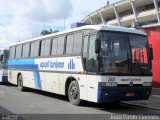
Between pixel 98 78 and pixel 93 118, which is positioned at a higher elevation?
pixel 98 78

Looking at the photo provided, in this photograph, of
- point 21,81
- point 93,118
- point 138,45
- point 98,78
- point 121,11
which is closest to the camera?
point 93,118

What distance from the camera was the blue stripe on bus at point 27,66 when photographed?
18.6m

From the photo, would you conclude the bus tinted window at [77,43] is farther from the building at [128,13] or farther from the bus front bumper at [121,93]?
the building at [128,13]

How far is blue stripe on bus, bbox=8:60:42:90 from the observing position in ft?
61.0

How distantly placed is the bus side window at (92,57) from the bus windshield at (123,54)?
0.32m

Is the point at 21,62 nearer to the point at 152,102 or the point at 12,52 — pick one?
the point at 12,52

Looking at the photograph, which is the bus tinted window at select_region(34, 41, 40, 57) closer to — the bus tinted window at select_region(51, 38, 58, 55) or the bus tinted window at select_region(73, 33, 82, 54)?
the bus tinted window at select_region(51, 38, 58, 55)

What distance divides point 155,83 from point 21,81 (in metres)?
7.53

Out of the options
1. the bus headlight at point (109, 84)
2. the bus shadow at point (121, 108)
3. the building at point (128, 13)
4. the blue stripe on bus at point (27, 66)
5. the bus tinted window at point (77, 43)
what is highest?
the building at point (128, 13)

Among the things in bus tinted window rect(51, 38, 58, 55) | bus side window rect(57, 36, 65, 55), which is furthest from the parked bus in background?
bus side window rect(57, 36, 65, 55)

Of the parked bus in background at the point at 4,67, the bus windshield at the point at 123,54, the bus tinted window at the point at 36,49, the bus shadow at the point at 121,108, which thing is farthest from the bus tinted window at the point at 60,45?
the parked bus in background at the point at 4,67

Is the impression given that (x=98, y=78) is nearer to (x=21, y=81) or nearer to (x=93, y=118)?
(x=93, y=118)

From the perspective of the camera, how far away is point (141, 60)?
13422 mm

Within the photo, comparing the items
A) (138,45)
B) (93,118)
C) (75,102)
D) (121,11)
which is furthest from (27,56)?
(121,11)
